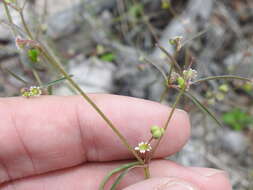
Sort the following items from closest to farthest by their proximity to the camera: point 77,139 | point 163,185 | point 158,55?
point 163,185, point 77,139, point 158,55

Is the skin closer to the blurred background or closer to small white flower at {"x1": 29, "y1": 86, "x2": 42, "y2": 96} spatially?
small white flower at {"x1": 29, "y1": 86, "x2": 42, "y2": 96}

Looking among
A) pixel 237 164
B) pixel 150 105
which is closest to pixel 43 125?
pixel 150 105

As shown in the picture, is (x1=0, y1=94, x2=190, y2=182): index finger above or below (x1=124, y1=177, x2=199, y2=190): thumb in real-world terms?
above

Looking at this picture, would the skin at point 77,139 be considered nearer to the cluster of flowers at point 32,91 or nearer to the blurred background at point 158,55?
the cluster of flowers at point 32,91

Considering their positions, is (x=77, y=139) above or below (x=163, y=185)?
above

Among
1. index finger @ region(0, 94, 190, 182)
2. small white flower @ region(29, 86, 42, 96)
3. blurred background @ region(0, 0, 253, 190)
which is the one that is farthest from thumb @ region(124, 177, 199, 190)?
blurred background @ region(0, 0, 253, 190)

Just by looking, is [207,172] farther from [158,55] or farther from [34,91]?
[158,55]

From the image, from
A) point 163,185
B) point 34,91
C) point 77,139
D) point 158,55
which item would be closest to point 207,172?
point 163,185

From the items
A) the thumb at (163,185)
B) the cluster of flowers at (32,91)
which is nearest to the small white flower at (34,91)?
the cluster of flowers at (32,91)
